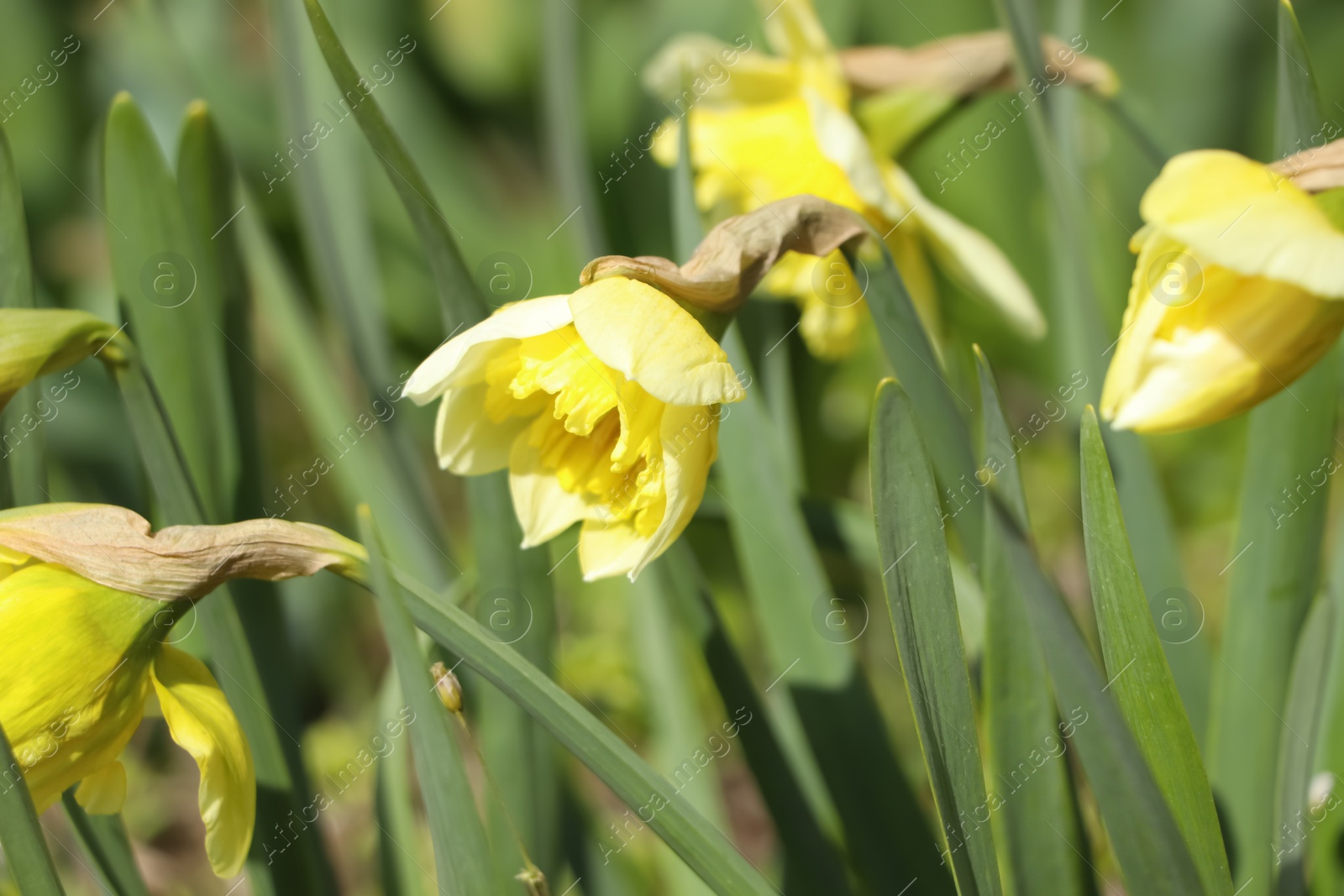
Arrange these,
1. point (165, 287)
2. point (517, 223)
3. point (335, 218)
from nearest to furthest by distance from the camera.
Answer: point (165, 287) < point (335, 218) < point (517, 223)

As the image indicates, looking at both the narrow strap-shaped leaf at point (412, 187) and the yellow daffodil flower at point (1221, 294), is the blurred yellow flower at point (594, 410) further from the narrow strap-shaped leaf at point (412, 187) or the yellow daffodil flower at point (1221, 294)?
the yellow daffodil flower at point (1221, 294)

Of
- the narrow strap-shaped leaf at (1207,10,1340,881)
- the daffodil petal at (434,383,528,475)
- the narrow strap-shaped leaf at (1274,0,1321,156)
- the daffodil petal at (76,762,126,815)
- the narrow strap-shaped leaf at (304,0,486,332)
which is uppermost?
the narrow strap-shaped leaf at (304,0,486,332)

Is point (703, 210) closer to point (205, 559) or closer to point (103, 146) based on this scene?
point (103, 146)

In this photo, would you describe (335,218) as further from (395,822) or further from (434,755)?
(434,755)

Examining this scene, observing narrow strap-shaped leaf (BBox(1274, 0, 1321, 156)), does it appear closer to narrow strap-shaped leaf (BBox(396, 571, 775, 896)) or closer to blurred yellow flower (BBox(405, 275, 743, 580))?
blurred yellow flower (BBox(405, 275, 743, 580))

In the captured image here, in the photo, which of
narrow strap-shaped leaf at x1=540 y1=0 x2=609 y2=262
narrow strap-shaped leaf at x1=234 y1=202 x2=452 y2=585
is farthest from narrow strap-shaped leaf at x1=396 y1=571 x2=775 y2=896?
narrow strap-shaped leaf at x1=540 y1=0 x2=609 y2=262

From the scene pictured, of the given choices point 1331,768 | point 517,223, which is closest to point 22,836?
point 1331,768
